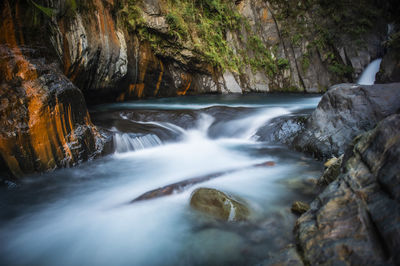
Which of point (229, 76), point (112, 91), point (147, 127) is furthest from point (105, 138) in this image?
point (229, 76)

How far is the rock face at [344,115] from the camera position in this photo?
3777 mm

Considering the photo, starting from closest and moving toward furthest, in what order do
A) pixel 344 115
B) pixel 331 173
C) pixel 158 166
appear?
pixel 331 173
pixel 344 115
pixel 158 166

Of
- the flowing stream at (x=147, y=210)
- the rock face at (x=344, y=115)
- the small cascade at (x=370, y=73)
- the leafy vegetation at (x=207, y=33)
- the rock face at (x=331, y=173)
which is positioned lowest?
the flowing stream at (x=147, y=210)

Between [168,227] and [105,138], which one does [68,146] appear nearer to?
[105,138]

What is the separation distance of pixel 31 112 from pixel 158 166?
2224 mm

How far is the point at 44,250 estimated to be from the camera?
7.48ft

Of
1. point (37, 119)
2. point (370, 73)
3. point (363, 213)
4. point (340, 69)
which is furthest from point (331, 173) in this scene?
point (340, 69)

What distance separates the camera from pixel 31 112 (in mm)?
3646

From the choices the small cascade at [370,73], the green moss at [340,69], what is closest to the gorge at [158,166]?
the small cascade at [370,73]

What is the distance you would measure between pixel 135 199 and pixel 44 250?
42.3 inches

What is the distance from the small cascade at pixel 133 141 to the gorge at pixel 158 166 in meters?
0.03

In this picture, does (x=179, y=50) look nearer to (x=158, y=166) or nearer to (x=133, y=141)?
(x=133, y=141)

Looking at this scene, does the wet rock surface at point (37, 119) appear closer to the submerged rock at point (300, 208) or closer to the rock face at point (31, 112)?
the rock face at point (31, 112)

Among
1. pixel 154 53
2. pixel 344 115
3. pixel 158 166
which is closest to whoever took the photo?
pixel 344 115
